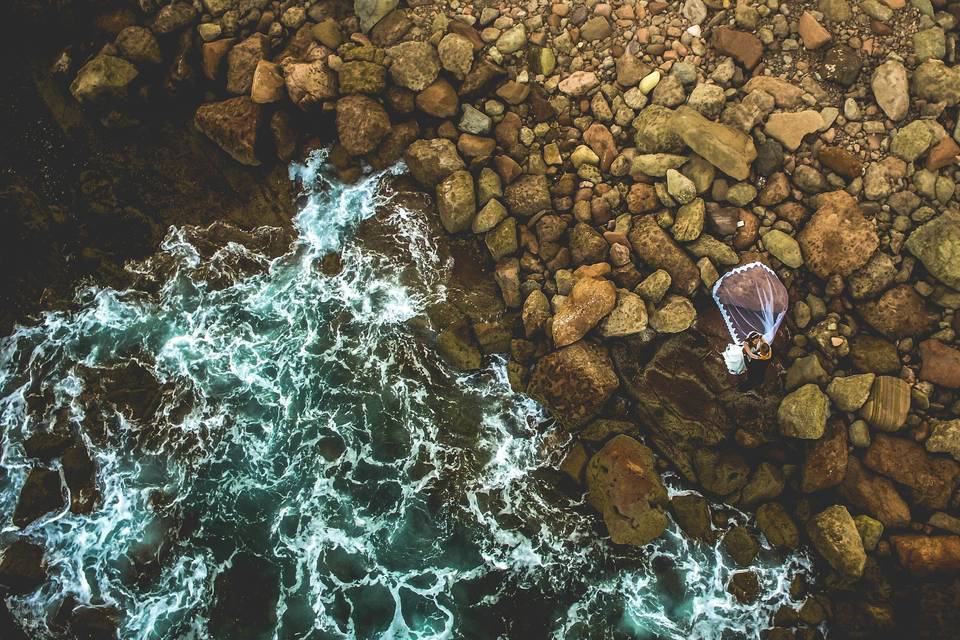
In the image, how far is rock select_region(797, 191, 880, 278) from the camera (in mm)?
6426

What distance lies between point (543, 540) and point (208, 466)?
14.7ft

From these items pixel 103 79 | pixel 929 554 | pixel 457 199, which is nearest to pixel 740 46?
pixel 457 199

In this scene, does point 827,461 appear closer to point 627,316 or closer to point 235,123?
point 627,316

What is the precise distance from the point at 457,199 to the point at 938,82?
19.6 feet

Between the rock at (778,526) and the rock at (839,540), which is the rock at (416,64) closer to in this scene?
the rock at (778,526)

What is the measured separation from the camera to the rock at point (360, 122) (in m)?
7.79

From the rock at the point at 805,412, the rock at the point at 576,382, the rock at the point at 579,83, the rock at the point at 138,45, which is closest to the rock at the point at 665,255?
the rock at the point at 576,382

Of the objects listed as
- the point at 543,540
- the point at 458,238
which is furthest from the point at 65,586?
the point at 458,238

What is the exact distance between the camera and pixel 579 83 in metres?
7.57

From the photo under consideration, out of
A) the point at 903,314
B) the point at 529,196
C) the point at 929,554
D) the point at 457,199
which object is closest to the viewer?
the point at 929,554

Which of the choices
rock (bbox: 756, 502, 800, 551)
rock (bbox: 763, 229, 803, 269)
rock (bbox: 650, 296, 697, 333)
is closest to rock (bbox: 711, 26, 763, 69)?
rock (bbox: 763, 229, 803, 269)

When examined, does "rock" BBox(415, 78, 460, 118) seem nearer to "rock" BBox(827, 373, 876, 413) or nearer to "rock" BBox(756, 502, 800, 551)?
"rock" BBox(827, 373, 876, 413)

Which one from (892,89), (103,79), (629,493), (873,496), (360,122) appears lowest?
(873,496)

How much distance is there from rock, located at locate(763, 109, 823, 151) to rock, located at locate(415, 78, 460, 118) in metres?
4.19
